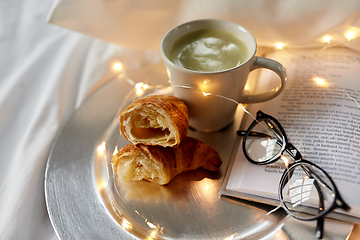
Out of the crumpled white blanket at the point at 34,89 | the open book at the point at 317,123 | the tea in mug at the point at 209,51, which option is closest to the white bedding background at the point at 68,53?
the crumpled white blanket at the point at 34,89

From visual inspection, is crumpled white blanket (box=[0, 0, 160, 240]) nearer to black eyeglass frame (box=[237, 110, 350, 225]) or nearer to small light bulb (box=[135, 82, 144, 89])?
small light bulb (box=[135, 82, 144, 89])

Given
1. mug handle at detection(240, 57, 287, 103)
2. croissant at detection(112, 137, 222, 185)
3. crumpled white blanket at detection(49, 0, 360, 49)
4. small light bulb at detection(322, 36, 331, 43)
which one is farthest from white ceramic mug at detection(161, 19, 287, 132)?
small light bulb at detection(322, 36, 331, 43)

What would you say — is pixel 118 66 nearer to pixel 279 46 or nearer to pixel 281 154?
pixel 279 46

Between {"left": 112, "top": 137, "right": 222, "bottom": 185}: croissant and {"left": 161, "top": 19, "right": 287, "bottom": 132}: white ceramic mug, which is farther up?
{"left": 161, "top": 19, "right": 287, "bottom": 132}: white ceramic mug

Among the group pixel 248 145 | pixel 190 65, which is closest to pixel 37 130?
pixel 190 65

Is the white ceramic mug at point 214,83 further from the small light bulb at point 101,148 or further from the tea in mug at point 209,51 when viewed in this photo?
the small light bulb at point 101,148

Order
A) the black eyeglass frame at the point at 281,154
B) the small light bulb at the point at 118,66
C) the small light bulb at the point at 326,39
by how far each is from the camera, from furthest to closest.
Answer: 1. the small light bulb at the point at 118,66
2. the small light bulb at the point at 326,39
3. the black eyeglass frame at the point at 281,154

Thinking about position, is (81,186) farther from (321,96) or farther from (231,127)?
(321,96)
